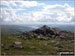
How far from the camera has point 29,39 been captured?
3221 inches

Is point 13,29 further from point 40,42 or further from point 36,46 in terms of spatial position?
point 36,46

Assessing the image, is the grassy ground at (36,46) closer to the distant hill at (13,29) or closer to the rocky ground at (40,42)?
the rocky ground at (40,42)

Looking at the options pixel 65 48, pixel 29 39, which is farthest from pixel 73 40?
pixel 29 39

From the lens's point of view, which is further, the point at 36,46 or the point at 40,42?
the point at 40,42

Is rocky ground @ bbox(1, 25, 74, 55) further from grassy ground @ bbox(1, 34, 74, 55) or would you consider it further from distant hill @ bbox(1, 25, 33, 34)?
distant hill @ bbox(1, 25, 33, 34)

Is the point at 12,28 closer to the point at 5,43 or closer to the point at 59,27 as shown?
the point at 5,43

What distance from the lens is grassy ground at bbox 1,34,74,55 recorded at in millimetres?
67562

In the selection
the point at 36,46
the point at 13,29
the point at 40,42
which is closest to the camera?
the point at 36,46

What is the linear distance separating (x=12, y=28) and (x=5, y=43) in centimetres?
2847

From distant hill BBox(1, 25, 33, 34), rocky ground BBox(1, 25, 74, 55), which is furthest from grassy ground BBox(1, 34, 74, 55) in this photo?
distant hill BBox(1, 25, 33, 34)

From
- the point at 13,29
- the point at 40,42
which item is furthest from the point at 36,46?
the point at 13,29

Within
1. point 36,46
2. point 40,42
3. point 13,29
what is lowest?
point 36,46

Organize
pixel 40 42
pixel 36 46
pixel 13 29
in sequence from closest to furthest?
pixel 36 46
pixel 40 42
pixel 13 29

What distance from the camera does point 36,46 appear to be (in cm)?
7612
